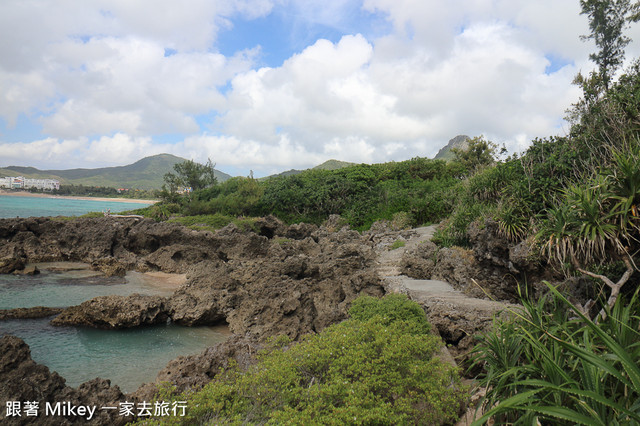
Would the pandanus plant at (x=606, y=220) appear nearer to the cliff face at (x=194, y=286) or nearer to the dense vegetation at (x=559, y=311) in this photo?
the dense vegetation at (x=559, y=311)

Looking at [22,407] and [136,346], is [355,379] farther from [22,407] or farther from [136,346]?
[136,346]

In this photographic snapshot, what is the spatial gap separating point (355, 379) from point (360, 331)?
0.87 meters

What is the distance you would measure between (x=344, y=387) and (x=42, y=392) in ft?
13.9

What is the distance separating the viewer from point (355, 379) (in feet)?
16.0

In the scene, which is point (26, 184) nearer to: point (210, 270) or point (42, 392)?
point (210, 270)

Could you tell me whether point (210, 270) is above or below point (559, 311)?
below

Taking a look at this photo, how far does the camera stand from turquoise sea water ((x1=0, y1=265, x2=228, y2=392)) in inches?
A: 320

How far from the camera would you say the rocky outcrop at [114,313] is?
33.7ft

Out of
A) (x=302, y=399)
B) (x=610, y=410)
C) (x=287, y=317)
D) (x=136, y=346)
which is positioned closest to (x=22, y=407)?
(x=302, y=399)

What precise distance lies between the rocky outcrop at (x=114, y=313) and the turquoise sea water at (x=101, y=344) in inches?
8.3

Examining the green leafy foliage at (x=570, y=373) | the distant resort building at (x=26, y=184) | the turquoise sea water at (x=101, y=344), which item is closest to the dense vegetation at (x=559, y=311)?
the green leafy foliage at (x=570, y=373)

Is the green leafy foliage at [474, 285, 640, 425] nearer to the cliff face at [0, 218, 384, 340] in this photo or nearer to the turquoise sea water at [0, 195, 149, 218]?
the cliff face at [0, 218, 384, 340]

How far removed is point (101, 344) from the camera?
9516 mm

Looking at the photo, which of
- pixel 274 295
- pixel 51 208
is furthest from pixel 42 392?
pixel 51 208
